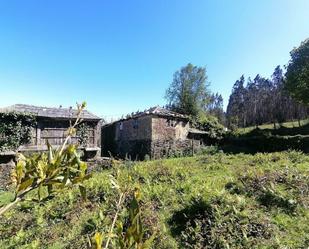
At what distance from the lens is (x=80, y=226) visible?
9695mm

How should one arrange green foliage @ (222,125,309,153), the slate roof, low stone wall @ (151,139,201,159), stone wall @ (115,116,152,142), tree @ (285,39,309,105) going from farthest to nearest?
tree @ (285,39,309,105) < stone wall @ (115,116,152,142) < low stone wall @ (151,139,201,159) < green foliage @ (222,125,309,153) < the slate roof

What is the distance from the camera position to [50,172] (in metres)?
1.18

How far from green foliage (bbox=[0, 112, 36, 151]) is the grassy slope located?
11048 millimetres

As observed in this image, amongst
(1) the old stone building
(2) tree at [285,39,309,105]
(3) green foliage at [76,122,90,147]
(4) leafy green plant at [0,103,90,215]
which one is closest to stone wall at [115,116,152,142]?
→ (1) the old stone building

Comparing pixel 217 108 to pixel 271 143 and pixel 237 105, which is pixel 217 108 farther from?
pixel 271 143

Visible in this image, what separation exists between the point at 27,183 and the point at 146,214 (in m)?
8.59

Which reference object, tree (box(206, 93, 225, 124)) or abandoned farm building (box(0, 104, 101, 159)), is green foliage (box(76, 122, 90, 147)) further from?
tree (box(206, 93, 225, 124))

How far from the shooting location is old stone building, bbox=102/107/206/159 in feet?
100.0

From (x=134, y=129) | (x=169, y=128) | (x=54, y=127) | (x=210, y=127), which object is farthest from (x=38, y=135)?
(x=210, y=127)

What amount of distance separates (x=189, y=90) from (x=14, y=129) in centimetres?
3402

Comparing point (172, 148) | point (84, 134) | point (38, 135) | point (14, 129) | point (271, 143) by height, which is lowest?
point (172, 148)

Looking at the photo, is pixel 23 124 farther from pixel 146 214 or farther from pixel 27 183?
pixel 27 183

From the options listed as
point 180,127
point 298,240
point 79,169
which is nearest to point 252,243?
point 298,240

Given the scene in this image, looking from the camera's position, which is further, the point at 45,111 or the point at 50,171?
the point at 45,111
